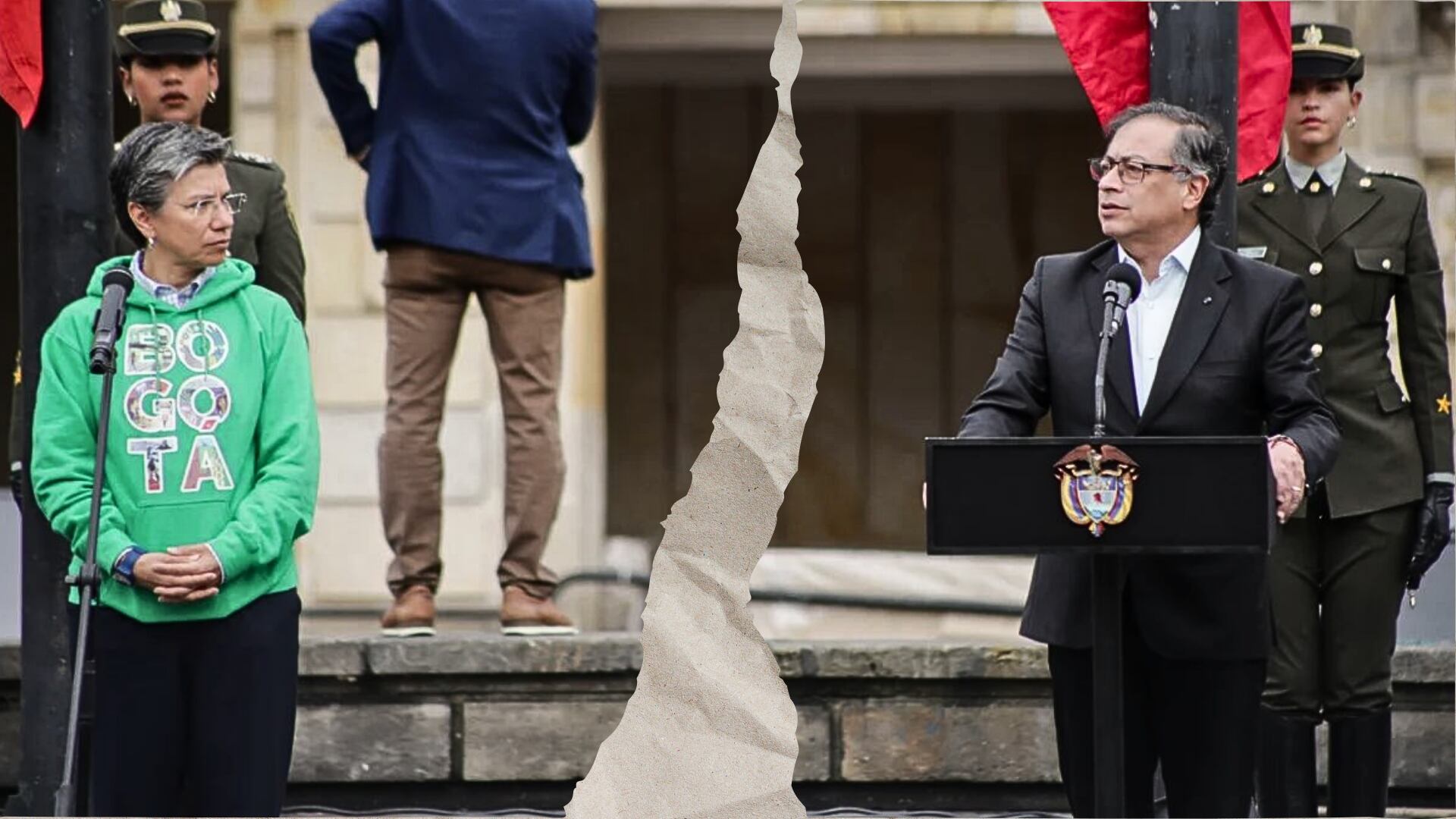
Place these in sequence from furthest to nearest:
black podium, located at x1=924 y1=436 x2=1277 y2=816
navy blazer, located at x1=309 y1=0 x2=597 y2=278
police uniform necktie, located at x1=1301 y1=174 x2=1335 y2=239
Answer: navy blazer, located at x1=309 y1=0 x2=597 y2=278, police uniform necktie, located at x1=1301 y1=174 x2=1335 y2=239, black podium, located at x1=924 y1=436 x2=1277 y2=816

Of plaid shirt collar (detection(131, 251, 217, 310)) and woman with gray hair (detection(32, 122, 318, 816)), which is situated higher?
plaid shirt collar (detection(131, 251, 217, 310))

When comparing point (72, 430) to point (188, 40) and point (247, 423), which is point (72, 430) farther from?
point (188, 40)

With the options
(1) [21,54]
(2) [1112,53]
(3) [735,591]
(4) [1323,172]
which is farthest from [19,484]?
(4) [1323,172]

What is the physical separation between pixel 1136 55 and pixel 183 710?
2365 millimetres

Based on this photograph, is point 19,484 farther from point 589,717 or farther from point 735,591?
point 735,591

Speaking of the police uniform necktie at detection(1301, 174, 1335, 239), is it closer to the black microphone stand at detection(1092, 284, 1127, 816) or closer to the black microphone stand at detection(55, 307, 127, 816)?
the black microphone stand at detection(1092, 284, 1127, 816)

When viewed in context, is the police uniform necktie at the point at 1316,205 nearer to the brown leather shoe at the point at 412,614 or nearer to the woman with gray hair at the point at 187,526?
the brown leather shoe at the point at 412,614

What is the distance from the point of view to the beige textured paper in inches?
204

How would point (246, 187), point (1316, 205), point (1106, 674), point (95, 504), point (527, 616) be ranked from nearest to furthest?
point (1106, 674), point (95, 504), point (1316, 205), point (246, 187), point (527, 616)

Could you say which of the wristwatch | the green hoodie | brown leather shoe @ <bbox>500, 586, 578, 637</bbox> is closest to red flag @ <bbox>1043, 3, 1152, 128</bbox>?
the green hoodie

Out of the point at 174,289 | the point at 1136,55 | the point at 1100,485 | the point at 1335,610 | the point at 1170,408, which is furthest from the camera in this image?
the point at 1335,610

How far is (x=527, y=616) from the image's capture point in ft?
23.8

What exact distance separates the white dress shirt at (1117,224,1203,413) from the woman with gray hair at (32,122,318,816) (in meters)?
1.55

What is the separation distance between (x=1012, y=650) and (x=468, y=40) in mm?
1954
